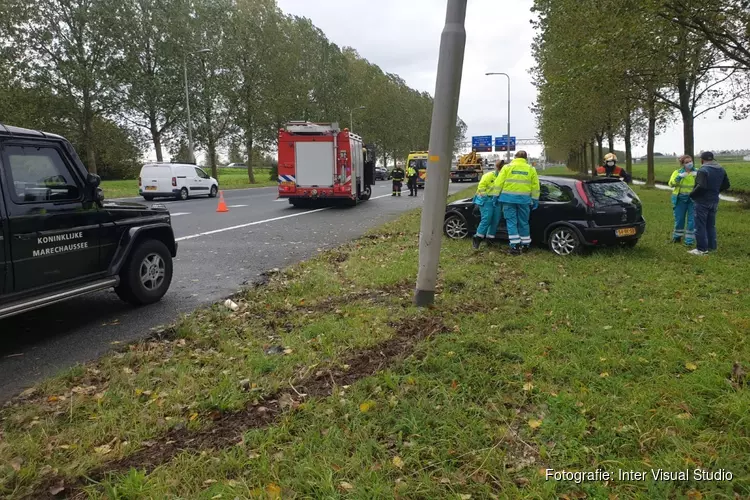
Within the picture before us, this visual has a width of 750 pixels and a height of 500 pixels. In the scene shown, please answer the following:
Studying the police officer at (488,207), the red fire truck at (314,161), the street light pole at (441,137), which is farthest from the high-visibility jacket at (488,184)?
the red fire truck at (314,161)

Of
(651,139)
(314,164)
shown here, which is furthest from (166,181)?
(651,139)

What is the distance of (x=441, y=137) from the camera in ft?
17.0

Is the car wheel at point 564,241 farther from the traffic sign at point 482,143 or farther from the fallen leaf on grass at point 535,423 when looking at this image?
the traffic sign at point 482,143

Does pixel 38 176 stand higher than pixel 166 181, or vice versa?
pixel 166 181

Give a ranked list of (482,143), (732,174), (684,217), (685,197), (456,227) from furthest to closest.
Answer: (482,143) < (732,174) < (456,227) < (684,217) < (685,197)

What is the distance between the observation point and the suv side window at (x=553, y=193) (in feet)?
28.0

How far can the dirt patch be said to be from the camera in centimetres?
285

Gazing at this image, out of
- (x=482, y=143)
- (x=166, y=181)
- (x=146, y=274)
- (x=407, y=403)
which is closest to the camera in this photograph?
(x=407, y=403)

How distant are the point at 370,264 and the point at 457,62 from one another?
12.7 ft

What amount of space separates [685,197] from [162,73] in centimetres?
3356

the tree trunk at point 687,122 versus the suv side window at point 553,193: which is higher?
the tree trunk at point 687,122

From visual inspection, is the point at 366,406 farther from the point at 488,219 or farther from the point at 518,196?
the point at 488,219

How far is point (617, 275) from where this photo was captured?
6.78 metres

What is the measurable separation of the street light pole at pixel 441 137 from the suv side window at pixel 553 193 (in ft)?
13.1
